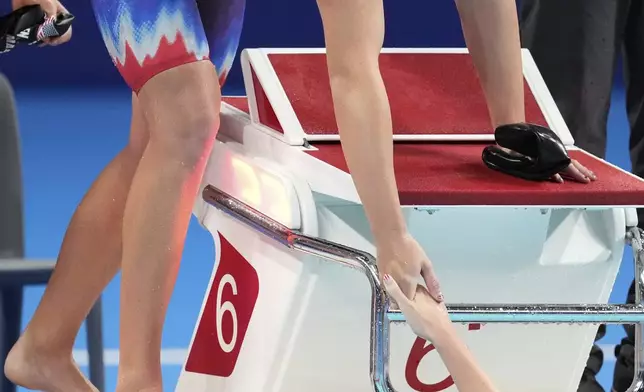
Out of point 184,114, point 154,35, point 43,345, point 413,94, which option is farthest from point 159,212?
point 413,94

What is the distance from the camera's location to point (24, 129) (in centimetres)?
467

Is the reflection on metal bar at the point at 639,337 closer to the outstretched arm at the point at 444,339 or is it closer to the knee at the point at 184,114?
the outstretched arm at the point at 444,339

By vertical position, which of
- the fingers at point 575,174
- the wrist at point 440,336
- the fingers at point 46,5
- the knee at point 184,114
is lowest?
the wrist at point 440,336

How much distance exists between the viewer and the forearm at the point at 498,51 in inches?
67.7

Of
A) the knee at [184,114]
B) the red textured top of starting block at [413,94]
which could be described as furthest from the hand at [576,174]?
the knee at [184,114]

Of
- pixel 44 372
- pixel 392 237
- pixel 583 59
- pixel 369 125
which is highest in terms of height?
pixel 583 59

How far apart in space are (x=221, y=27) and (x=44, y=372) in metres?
0.58

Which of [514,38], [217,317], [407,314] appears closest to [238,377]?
[217,317]

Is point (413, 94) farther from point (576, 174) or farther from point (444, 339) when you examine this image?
point (444, 339)

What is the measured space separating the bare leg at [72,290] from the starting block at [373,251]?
0.45 feet

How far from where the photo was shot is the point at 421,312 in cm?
138

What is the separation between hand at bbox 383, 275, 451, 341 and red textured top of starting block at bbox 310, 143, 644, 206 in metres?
0.15

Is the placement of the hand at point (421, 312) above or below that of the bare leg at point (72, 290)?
above

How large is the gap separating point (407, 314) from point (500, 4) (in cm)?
55
